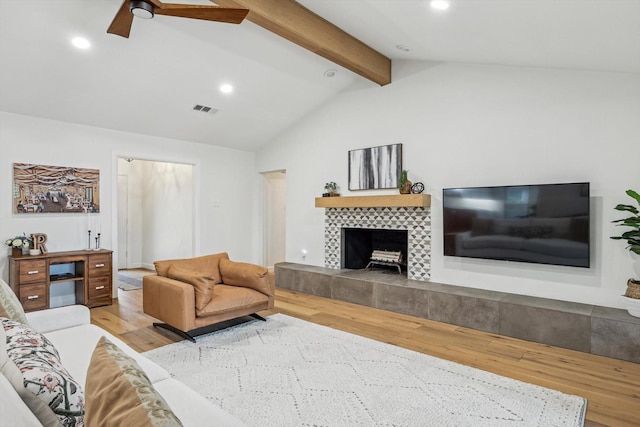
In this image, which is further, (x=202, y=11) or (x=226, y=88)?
(x=226, y=88)

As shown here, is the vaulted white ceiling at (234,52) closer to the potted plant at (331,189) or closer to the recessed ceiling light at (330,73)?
the recessed ceiling light at (330,73)

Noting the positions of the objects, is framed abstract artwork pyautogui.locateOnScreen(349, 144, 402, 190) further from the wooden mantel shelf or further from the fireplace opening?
the fireplace opening

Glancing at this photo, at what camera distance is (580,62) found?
11.3 feet

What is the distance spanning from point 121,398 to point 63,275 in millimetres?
4823

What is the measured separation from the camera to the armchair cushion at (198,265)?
390 cm

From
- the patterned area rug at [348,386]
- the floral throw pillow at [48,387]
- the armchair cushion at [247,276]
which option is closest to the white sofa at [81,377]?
the floral throw pillow at [48,387]

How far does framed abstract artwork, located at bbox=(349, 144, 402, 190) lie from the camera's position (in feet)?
16.8

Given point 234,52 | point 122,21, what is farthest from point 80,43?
point 234,52

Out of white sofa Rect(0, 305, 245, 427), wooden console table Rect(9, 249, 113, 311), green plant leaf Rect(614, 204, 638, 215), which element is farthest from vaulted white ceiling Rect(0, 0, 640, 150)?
white sofa Rect(0, 305, 245, 427)

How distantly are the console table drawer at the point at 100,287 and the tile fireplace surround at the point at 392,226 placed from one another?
311cm

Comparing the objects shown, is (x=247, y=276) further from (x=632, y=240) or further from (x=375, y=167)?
(x=632, y=240)

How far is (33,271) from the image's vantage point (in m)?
4.28

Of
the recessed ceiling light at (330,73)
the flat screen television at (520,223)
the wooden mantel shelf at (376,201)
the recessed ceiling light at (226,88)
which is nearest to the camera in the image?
the flat screen television at (520,223)

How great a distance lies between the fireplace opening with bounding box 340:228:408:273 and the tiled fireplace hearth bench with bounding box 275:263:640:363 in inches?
13.3
